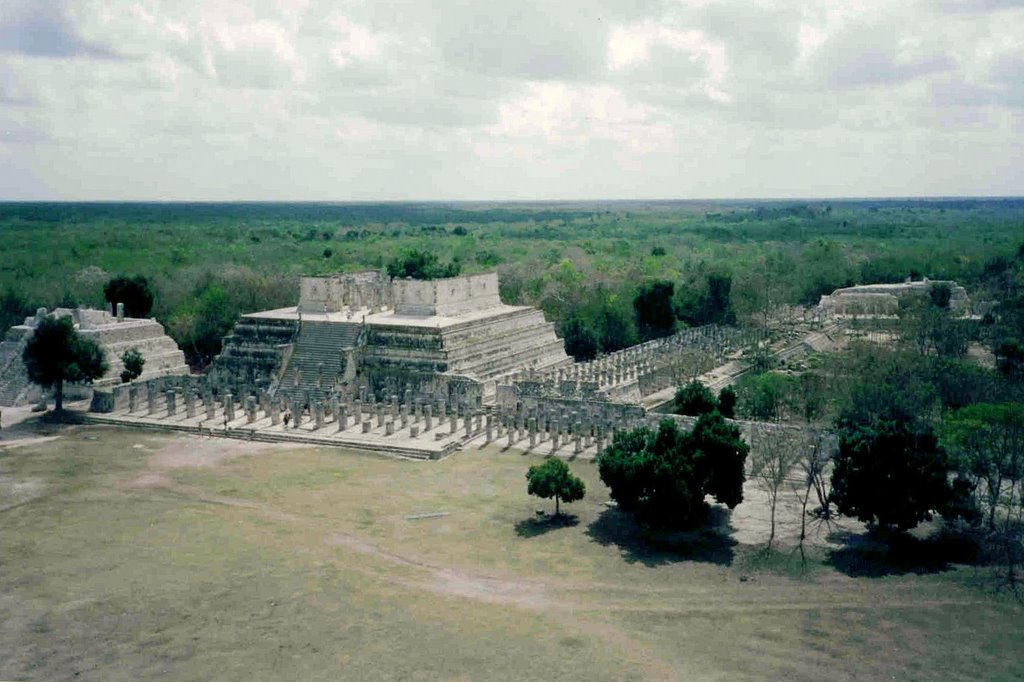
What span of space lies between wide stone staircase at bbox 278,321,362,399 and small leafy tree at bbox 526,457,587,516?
48.9ft

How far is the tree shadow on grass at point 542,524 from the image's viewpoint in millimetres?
22344

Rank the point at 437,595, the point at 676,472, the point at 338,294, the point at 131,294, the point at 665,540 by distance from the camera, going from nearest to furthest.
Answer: the point at 437,595 → the point at 665,540 → the point at 676,472 → the point at 338,294 → the point at 131,294

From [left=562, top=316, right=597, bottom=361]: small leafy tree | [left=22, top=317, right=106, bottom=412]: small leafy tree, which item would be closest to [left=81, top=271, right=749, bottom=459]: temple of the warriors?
[left=22, top=317, right=106, bottom=412]: small leafy tree

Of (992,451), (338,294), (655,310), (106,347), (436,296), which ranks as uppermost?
(436,296)

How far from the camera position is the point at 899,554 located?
2058 cm

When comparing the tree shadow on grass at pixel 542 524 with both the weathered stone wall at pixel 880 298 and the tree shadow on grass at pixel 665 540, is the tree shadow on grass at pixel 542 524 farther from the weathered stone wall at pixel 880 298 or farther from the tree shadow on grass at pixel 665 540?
the weathered stone wall at pixel 880 298

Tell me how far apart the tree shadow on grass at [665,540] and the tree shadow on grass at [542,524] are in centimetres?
62

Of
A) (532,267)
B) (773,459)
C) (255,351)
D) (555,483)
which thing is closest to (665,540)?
(555,483)

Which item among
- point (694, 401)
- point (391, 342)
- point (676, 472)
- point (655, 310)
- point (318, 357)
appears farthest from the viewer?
point (655, 310)

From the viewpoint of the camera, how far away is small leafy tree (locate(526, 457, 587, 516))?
2303 cm

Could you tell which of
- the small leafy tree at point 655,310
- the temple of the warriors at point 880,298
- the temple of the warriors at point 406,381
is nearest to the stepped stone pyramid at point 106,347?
the temple of the warriors at point 406,381

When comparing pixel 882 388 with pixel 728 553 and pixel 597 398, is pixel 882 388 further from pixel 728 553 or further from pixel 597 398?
pixel 728 553

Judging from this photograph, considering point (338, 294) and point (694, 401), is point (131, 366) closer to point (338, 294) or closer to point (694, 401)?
point (338, 294)

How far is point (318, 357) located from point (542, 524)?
1803 centimetres
